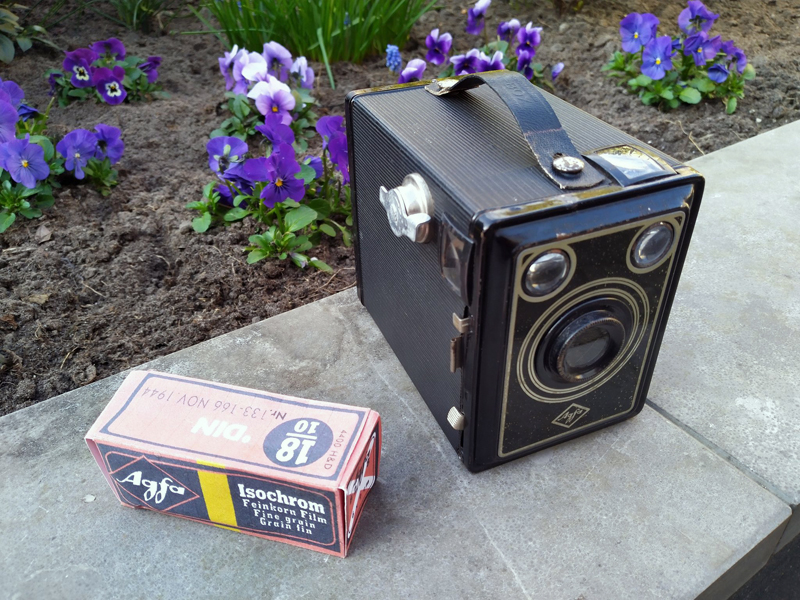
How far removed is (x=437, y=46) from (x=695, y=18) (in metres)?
1.05

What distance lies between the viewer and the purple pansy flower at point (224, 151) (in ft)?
6.19

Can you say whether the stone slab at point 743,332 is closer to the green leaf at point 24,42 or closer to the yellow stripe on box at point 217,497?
the yellow stripe on box at point 217,497

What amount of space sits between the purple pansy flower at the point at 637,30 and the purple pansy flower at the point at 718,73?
270 mm

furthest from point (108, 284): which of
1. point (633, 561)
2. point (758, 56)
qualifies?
point (758, 56)

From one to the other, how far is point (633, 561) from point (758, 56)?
2714mm

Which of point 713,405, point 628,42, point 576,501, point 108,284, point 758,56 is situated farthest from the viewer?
point 758,56

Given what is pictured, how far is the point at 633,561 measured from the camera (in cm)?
112

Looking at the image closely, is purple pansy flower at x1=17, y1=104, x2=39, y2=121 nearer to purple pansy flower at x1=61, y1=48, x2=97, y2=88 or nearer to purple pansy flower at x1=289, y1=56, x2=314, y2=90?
purple pansy flower at x1=61, y1=48, x2=97, y2=88

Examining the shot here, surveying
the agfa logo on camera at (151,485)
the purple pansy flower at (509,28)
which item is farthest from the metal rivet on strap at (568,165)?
the purple pansy flower at (509,28)

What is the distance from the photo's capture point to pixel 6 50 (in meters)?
2.57

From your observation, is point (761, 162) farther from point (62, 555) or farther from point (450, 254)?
point (62, 555)

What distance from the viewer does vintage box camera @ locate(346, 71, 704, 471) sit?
100cm

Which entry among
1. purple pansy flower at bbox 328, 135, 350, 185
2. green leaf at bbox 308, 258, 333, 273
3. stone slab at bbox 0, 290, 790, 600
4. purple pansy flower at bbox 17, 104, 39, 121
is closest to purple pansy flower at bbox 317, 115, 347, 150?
purple pansy flower at bbox 328, 135, 350, 185

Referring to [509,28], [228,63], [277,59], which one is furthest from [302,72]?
[509,28]
